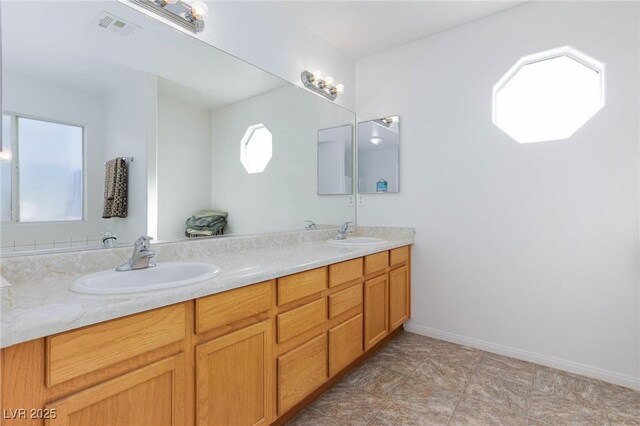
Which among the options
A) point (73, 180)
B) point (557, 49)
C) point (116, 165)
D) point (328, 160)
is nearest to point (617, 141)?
point (557, 49)

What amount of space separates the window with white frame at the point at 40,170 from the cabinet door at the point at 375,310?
1.68 m

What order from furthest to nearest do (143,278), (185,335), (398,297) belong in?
1. (398,297)
2. (143,278)
3. (185,335)

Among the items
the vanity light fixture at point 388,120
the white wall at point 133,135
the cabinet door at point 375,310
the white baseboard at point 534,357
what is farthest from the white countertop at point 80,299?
the vanity light fixture at point 388,120

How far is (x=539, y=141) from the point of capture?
2152mm

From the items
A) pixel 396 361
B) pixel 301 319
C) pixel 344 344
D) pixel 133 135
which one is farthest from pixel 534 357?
pixel 133 135

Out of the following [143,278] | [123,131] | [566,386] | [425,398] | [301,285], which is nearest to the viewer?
[143,278]

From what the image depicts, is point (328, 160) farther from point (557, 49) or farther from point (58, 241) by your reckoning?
point (58, 241)

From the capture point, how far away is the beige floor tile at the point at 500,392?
171 cm

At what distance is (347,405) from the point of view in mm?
1719

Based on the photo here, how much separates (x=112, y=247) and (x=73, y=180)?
1.05 feet

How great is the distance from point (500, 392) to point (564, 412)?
0.98 feet

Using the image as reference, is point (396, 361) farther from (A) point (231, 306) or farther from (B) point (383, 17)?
(B) point (383, 17)

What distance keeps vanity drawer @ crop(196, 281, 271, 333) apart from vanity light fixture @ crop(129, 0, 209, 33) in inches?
56.9

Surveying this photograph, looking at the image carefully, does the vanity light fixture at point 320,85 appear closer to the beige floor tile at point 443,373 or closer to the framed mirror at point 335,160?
the framed mirror at point 335,160
